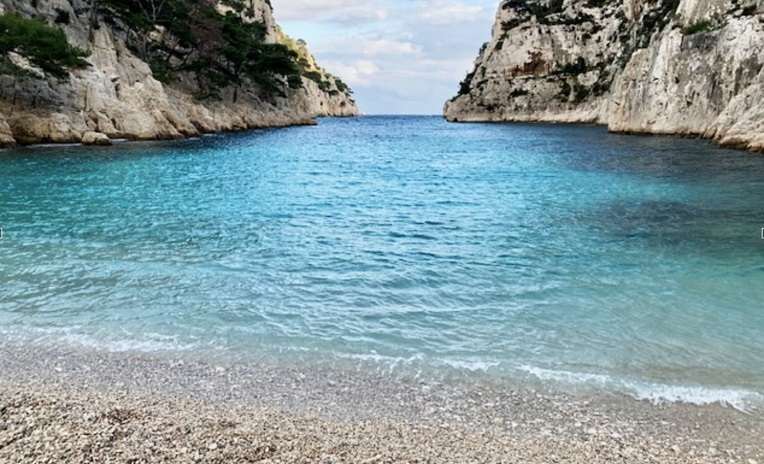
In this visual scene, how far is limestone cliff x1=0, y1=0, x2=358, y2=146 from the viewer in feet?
106

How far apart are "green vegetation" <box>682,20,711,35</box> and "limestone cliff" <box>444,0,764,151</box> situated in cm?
8

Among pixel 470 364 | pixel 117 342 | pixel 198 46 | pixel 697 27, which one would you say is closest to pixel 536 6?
pixel 697 27

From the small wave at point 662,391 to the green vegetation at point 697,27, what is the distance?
151 feet

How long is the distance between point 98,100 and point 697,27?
46.8 meters

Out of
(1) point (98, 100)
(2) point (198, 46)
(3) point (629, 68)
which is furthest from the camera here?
(2) point (198, 46)

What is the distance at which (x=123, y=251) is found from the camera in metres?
10.7

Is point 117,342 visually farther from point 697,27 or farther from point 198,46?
point 198,46

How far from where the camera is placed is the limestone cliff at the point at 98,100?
3234 cm

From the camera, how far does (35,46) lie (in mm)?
31422

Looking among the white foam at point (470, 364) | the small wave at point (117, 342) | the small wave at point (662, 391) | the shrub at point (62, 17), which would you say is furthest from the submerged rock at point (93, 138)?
the small wave at point (662, 391)

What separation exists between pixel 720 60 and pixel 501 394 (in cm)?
4269

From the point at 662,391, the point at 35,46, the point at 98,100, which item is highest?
the point at 35,46

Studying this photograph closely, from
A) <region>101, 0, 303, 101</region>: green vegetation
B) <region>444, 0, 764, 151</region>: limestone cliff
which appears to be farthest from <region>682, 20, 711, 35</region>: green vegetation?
<region>101, 0, 303, 101</region>: green vegetation

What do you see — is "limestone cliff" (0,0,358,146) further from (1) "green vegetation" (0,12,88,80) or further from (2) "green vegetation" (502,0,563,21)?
(2) "green vegetation" (502,0,563,21)
